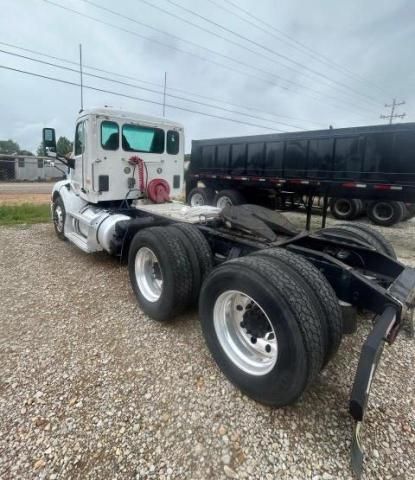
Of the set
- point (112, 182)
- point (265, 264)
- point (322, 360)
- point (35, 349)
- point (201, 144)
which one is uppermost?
point (201, 144)

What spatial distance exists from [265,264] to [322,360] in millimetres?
716

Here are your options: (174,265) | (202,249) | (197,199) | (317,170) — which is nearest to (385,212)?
(317,170)

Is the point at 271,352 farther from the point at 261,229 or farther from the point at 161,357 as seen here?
the point at 261,229

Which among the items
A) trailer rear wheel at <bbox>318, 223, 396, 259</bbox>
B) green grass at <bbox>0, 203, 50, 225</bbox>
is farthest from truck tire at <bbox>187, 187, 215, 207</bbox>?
trailer rear wheel at <bbox>318, 223, 396, 259</bbox>

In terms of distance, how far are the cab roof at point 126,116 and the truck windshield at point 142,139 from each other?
0.39ft

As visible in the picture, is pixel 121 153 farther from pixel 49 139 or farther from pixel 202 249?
pixel 202 249

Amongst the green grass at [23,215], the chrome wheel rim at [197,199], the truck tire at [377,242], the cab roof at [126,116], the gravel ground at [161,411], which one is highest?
the cab roof at [126,116]

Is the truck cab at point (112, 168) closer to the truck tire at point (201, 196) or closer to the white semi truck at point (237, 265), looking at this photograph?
the white semi truck at point (237, 265)

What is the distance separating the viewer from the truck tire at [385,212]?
962 cm

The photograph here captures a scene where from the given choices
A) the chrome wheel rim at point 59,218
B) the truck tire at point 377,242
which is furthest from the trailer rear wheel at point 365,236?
the chrome wheel rim at point 59,218

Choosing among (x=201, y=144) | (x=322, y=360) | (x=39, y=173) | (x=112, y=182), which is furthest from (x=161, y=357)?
(x=39, y=173)

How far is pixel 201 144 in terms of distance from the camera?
12.2m

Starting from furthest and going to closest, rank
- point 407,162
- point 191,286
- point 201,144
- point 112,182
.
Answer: point 201,144
point 407,162
point 112,182
point 191,286

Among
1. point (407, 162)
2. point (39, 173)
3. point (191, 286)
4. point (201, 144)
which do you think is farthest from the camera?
point (39, 173)
